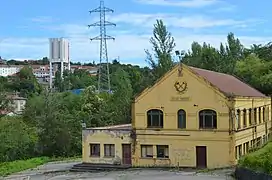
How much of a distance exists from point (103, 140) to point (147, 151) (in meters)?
3.89

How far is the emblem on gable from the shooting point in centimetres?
3941

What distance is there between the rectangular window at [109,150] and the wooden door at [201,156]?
7.18 m

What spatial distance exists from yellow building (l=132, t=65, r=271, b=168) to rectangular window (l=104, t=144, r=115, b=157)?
1.89 meters

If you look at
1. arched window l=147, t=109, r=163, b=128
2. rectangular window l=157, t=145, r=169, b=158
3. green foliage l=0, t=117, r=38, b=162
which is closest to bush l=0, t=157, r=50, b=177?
green foliage l=0, t=117, r=38, b=162

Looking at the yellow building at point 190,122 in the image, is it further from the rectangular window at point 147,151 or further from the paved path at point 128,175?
the paved path at point 128,175

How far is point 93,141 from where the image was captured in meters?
42.1

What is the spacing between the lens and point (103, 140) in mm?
41688

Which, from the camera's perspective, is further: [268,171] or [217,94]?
[217,94]

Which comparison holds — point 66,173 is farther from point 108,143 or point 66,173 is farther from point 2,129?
point 2,129

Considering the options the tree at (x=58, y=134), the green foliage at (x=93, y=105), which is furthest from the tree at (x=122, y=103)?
the tree at (x=58, y=134)

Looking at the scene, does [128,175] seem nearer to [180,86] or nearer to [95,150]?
[95,150]

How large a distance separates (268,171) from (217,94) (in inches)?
628

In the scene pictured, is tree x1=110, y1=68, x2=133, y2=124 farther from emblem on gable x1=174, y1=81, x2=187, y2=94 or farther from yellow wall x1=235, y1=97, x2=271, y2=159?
emblem on gable x1=174, y1=81, x2=187, y2=94

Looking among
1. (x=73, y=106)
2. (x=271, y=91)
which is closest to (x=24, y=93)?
(x=73, y=106)
